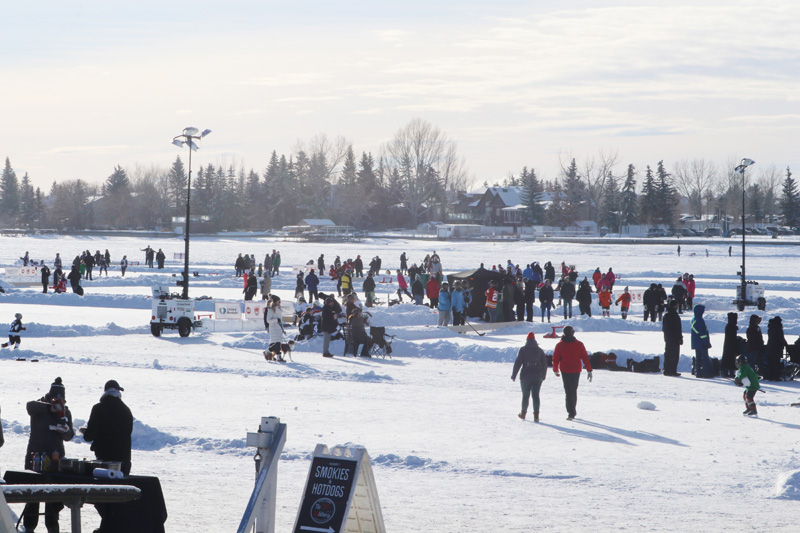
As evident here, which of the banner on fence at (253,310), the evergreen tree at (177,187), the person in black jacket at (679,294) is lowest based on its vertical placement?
the banner on fence at (253,310)

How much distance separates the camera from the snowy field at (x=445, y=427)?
704 cm

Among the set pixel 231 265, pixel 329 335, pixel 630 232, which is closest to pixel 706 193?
pixel 630 232

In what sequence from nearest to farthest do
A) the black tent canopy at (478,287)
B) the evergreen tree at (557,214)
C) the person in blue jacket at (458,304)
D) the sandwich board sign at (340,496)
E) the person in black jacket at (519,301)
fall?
the sandwich board sign at (340,496) → the person in blue jacket at (458,304) → the person in black jacket at (519,301) → the black tent canopy at (478,287) → the evergreen tree at (557,214)

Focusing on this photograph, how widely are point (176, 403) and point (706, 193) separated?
131 metres

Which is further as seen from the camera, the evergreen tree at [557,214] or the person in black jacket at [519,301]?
the evergreen tree at [557,214]

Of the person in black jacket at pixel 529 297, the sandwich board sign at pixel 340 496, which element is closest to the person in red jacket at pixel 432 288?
the person in black jacket at pixel 529 297

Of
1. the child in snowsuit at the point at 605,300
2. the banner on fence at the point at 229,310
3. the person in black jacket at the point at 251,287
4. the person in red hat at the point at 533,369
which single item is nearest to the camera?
the person in red hat at the point at 533,369

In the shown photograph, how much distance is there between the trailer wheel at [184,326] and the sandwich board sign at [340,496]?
1504 centimetres

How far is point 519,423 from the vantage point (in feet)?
34.8

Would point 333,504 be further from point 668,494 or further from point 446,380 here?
point 446,380

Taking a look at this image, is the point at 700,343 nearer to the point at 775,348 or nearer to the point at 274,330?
the point at 775,348

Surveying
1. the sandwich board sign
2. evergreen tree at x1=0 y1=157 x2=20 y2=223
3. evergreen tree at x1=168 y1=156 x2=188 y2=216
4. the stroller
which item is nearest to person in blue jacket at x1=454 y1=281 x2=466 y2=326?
the stroller

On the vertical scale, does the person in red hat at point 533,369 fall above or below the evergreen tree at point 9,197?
below

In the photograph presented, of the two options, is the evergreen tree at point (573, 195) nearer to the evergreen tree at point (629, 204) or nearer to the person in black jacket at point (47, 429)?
the evergreen tree at point (629, 204)
